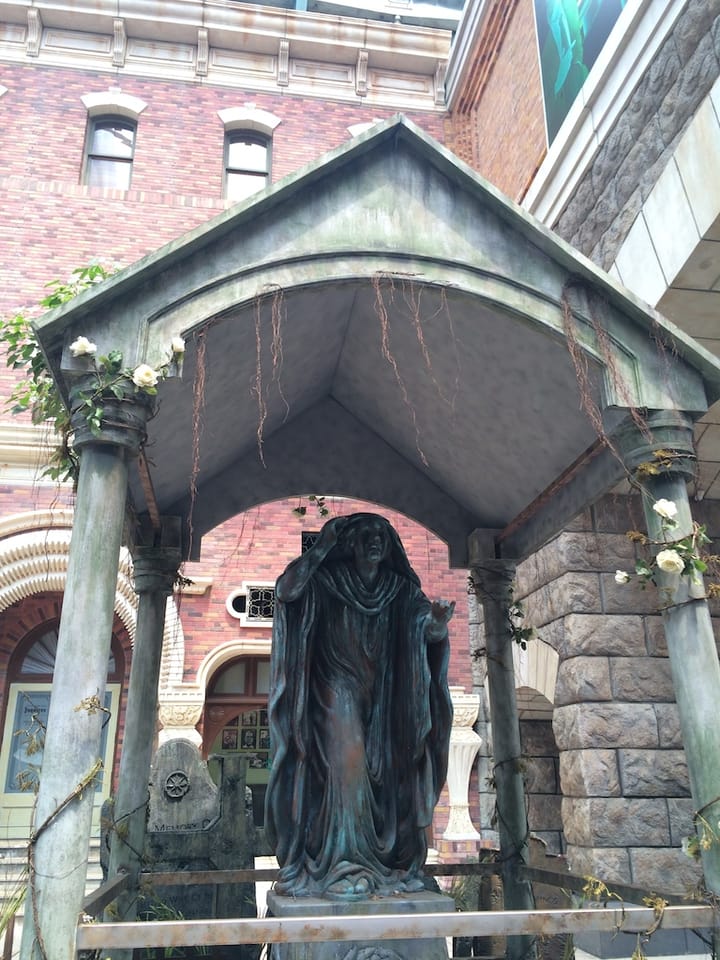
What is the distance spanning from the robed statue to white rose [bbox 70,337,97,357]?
1.67m

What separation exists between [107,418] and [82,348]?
32cm

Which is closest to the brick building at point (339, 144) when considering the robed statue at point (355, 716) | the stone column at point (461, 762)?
the stone column at point (461, 762)

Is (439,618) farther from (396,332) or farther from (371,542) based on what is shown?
(396,332)

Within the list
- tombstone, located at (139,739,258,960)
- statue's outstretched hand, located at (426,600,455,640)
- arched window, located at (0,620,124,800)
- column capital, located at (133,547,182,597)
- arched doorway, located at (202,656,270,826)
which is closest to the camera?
statue's outstretched hand, located at (426,600,455,640)

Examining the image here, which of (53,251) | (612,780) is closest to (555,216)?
(612,780)

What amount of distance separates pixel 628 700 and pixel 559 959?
7.18ft

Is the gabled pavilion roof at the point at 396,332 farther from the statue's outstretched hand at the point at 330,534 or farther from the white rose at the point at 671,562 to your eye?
the white rose at the point at 671,562

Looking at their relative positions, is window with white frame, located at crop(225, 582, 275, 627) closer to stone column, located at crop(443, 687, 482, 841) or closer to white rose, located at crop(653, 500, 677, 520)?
stone column, located at crop(443, 687, 482, 841)

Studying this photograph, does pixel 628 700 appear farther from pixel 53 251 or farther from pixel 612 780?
pixel 53 251

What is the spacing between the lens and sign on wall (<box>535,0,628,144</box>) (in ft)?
24.9

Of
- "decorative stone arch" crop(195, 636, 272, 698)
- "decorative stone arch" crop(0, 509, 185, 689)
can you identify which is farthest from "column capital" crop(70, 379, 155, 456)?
"decorative stone arch" crop(195, 636, 272, 698)

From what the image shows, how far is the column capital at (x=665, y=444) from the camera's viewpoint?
394cm

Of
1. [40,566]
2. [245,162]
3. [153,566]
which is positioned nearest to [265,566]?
[40,566]

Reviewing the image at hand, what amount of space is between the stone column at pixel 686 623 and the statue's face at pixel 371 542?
55.4 inches
